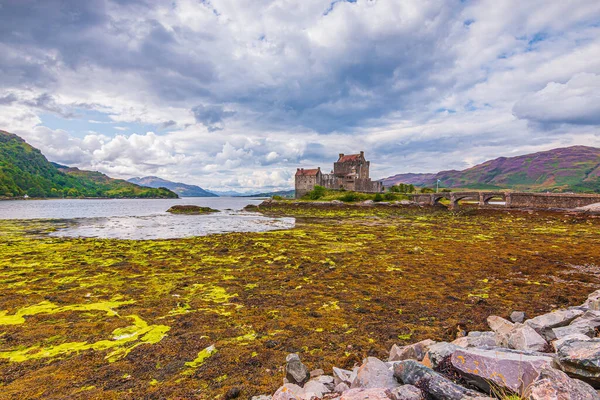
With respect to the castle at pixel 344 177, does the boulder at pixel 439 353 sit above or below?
below

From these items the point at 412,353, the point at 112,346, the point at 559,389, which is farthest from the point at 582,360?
the point at 112,346

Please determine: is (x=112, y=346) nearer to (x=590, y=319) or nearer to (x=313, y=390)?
(x=313, y=390)

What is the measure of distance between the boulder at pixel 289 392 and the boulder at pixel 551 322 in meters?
4.91

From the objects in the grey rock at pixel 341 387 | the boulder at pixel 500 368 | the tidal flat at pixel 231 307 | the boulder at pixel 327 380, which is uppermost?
the boulder at pixel 500 368

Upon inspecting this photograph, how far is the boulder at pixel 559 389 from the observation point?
2.85 m

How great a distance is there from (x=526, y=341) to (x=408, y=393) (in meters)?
2.85

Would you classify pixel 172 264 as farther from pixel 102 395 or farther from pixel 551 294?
pixel 551 294

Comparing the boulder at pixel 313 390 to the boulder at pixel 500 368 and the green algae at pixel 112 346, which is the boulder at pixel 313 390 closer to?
the boulder at pixel 500 368

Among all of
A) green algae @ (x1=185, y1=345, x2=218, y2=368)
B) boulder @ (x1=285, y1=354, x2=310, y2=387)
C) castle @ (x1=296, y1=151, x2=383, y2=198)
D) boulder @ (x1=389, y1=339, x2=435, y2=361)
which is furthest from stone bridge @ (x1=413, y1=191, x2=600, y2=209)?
green algae @ (x1=185, y1=345, x2=218, y2=368)

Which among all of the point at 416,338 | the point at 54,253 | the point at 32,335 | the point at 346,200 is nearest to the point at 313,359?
the point at 416,338

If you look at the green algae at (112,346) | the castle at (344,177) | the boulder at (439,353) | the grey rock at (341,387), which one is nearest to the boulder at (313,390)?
the grey rock at (341,387)

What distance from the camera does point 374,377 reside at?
13.8 feet

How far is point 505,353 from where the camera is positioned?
4016 millimetres

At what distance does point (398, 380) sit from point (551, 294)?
344 inches
